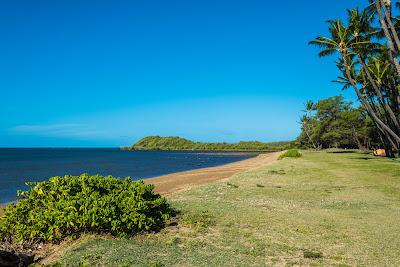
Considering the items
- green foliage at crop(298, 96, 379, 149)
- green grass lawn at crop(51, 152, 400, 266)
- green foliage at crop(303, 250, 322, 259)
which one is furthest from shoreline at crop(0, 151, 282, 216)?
green foliage at crop(298, 96, 379, 149)

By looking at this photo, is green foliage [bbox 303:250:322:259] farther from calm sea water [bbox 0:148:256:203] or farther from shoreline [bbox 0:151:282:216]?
calm sea water [bbox 0:148:256:203]

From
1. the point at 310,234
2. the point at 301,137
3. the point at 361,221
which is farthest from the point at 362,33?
the point at 301,137

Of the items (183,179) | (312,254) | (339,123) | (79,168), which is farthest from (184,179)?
(339,123)

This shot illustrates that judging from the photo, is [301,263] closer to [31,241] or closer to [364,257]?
[364,257]

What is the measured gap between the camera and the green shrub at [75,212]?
8969mm

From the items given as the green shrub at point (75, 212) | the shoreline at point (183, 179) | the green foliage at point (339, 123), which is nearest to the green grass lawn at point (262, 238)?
the green shrub at point (75, 212)

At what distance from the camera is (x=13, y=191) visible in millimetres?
31453

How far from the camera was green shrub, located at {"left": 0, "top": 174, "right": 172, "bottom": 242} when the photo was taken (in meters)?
8.97

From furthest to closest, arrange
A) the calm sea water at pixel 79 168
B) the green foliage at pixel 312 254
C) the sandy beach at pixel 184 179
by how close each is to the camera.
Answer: the calm sea water at pixel 79 168 < the sandy beach at pixel 184 179 < the green foliage at pixel 312 254

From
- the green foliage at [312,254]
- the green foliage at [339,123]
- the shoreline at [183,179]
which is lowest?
the shoreline at [183,179]

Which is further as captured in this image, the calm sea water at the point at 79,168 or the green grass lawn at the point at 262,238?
the calm sea water at the point at 79,168

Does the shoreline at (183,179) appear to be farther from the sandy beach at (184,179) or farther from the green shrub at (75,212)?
the green shrub at (75,212)

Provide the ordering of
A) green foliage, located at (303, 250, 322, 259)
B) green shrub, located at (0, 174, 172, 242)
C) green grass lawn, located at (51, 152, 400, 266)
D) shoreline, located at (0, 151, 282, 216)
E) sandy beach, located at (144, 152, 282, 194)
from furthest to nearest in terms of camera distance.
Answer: sandy beach, located at (144, 152, 282, 194) → shoreline, located at (0, 151, 282, 216) → green shrub, located at (0, 174, 172, 242) → green foliage, located at (303, 250, 322, 259) → green grass lawn, located at (51, 152, 400, 266)

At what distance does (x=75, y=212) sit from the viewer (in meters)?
9.09
